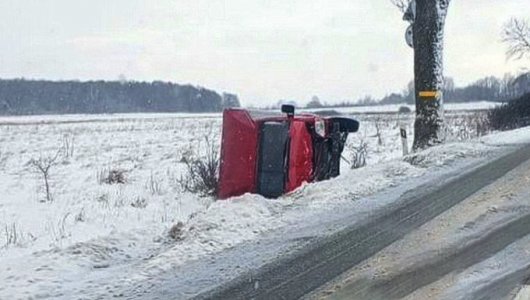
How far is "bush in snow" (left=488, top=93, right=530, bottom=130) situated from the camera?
25.1 m

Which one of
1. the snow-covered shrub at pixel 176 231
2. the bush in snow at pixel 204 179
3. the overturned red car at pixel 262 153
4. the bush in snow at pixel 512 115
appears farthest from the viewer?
the bush in snow at pixel 512 115

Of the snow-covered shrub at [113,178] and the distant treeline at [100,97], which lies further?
the distant treeline at [100,97]

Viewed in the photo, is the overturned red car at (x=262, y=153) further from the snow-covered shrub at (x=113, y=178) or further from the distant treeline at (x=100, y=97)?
the distant treeline at (x=100, y=97)

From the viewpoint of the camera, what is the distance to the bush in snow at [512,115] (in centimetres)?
2514

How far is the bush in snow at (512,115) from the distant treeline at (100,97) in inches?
3027

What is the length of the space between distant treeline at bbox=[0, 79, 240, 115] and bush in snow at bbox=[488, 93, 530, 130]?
252 ft

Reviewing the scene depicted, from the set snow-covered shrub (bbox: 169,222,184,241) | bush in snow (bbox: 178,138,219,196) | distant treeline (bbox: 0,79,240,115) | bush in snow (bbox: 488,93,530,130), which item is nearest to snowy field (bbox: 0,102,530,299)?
snow-covered shrub (bbox: 169,222,184,241)

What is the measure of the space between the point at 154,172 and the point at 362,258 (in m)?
14.2

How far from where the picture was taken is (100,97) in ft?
369

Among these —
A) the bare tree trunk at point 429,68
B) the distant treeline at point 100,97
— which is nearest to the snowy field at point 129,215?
the bare tree trunk at point 429,68

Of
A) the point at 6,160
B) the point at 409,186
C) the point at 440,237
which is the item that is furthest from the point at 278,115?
the point at 6,160

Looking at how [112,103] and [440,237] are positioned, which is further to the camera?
[112,103]

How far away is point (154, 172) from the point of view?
792 inches

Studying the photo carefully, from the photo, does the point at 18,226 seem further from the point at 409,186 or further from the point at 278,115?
the point at 409,186
